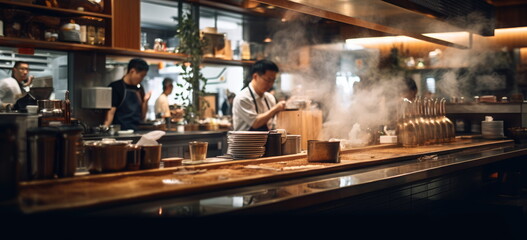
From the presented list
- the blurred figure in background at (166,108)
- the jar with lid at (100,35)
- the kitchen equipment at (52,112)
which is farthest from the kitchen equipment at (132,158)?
the blurred figure in background at (166,108)

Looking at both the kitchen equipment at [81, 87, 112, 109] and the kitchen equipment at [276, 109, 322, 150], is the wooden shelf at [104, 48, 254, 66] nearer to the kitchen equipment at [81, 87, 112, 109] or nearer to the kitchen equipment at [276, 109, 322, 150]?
the kitchen equipment at [81, 87, 112, 109]

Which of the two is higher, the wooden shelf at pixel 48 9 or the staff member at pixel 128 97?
the wooden shelf at pixel 48 9

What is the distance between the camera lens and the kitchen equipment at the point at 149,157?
255cm

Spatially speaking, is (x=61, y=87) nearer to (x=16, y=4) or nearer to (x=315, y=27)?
(x=16, y=4)

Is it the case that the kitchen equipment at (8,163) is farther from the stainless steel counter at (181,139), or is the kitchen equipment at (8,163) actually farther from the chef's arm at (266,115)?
the stainless steel counter at (181,139)

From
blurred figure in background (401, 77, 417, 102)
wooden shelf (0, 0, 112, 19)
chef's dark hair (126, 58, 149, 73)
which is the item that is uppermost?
wooden shelf (0, 0, 112, 19)

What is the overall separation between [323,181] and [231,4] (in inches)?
264

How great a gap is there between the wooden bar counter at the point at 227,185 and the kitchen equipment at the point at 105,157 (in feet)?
0.31

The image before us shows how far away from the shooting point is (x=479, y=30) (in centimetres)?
527

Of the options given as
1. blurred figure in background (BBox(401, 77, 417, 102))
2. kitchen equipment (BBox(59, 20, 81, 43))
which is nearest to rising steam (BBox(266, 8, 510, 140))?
blurred figure in background (BBox(401, 77, 417, 102))

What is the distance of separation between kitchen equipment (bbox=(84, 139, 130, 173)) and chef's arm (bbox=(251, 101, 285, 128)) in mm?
2350

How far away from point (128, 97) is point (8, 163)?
15.9 ft

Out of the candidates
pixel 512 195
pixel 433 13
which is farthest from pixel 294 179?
pixel 512 195

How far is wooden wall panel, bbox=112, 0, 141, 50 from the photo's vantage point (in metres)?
6.12
